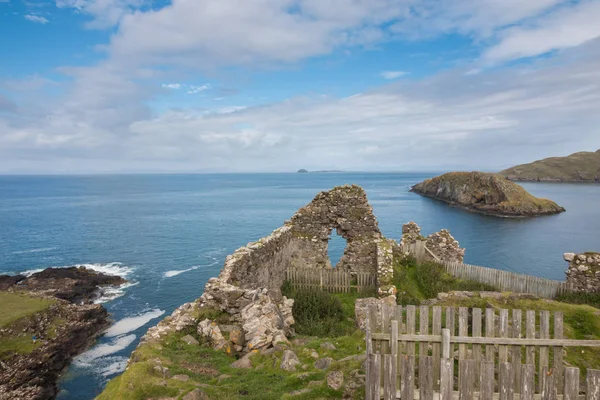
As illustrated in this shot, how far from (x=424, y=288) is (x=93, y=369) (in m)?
23.1

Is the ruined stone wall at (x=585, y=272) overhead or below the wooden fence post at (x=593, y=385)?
below

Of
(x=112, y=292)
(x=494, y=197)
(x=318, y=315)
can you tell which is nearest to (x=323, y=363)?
(x=318, y=315)

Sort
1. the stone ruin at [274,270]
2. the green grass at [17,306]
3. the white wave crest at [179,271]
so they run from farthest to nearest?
1. the white wave crest at [179,271]
2. the green grass at [17,306]
3. the stone ruin at [274,270]

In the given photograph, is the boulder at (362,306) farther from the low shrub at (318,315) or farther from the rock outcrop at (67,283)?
the rock outcrop at (67,283)

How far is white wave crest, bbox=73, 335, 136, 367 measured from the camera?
86.8 ft

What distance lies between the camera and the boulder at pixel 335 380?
746 cm

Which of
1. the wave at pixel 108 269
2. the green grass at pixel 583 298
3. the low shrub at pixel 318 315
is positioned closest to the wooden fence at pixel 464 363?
the low shrub at pixel 318 315

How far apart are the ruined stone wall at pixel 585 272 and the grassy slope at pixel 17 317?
34.3m

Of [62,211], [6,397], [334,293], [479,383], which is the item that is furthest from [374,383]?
[62,211]

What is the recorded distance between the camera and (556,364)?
6.35m

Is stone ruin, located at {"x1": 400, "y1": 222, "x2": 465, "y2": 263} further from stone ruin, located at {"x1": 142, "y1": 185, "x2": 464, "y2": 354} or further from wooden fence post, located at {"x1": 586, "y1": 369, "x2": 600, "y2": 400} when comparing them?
wooden fence post, located at {"x1": 586, "y1": 369, "x2": 600, "y2": 400}

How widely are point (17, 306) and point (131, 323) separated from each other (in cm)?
979

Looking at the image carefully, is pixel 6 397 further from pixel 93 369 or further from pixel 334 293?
pixel 334 293

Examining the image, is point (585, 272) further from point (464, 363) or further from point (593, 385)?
point (464, 363)
